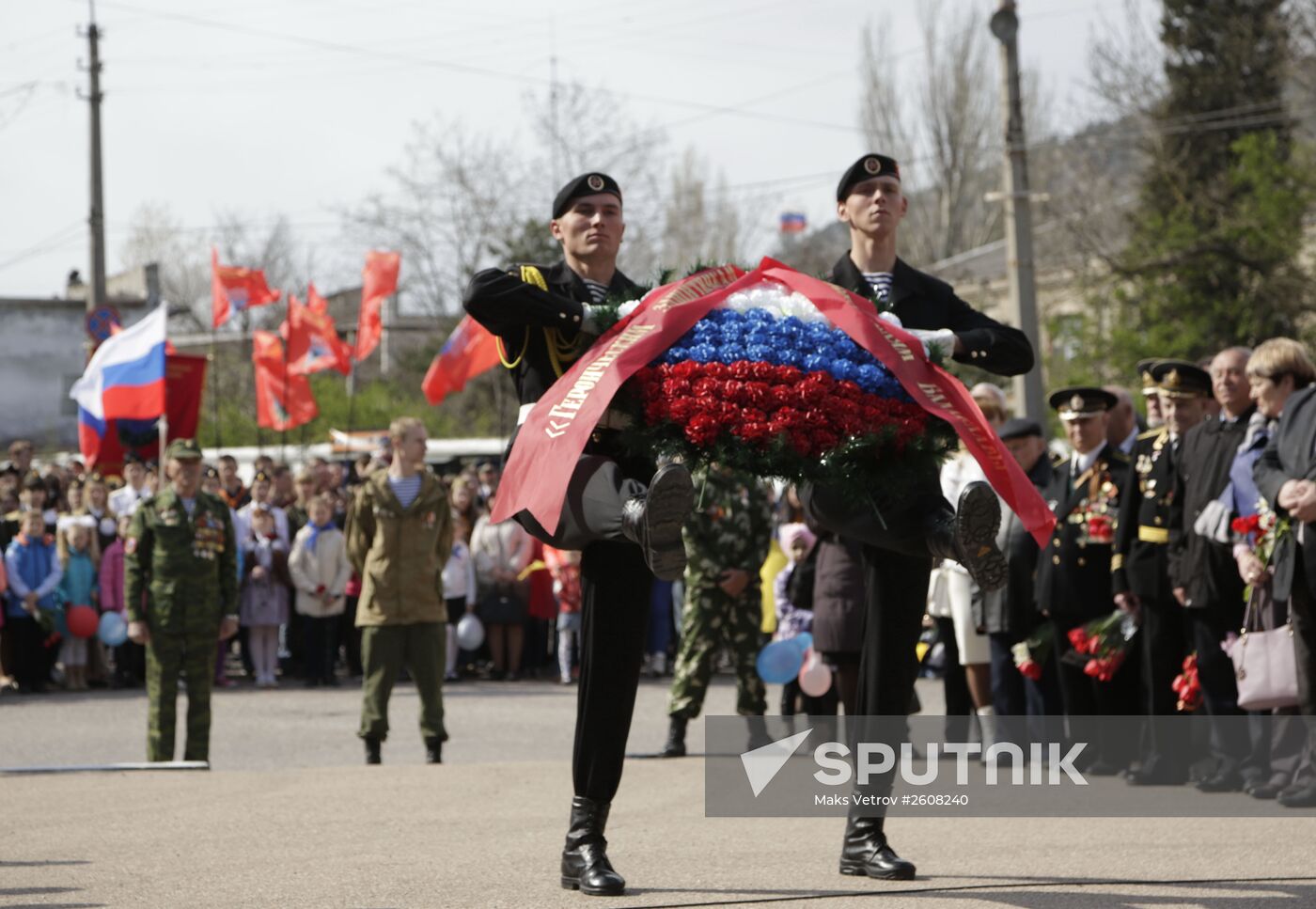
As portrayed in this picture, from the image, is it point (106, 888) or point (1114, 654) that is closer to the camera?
point (106, 888)

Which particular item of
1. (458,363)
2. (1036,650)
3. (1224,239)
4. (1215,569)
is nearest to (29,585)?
(458,363)

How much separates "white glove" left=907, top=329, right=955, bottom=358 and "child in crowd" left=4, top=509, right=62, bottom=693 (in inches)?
477

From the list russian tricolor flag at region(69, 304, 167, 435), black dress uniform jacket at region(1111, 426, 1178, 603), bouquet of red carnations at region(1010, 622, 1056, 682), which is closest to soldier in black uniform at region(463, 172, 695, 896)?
black dress uniform jacket at region(1111, 426, 1178, 603)

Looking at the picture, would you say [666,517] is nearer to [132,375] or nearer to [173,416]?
[132,375]

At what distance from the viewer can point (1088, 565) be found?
9383mm

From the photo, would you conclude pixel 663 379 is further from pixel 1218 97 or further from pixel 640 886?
pixel 1218 97

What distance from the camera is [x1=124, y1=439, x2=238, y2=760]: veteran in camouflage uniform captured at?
1024 cm

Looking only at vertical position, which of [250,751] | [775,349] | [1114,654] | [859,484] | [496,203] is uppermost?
[496,203]

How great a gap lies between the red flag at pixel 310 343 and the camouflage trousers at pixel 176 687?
44.7 ft

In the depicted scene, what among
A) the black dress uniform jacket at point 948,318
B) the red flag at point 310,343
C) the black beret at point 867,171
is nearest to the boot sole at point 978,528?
the black dress uniform jacket at point 948,318

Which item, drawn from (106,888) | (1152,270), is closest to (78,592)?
(106,888)

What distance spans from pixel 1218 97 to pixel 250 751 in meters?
25.2

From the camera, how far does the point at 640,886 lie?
16.8 ft

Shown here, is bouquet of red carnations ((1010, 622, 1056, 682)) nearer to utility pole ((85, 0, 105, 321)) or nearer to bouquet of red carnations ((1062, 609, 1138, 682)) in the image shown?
bouquet of red carnations ((1062, 609, 1138, 682))
